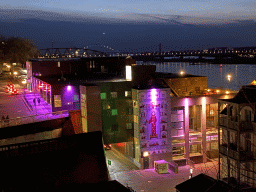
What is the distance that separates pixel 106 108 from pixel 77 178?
35.1ft

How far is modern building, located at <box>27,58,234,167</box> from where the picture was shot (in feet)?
76.3

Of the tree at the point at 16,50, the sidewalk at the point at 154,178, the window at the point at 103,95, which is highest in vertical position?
the tree at the point at 16,50

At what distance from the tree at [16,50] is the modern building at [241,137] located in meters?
47.1

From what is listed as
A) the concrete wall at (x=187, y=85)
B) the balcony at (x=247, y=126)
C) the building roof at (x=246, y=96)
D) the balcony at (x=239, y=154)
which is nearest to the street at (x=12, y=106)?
the concrete wall at (x=187, y=85)

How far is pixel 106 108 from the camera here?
23391mm

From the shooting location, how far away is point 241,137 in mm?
15984

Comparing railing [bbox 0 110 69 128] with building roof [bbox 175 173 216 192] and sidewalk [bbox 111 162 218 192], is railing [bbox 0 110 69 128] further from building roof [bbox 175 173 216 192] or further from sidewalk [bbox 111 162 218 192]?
building roof [bbox 175 173 216 192]

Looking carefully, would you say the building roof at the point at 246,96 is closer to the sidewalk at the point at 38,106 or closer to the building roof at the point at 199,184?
the building roof at the point at 199,184

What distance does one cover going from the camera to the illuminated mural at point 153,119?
76.4 feet

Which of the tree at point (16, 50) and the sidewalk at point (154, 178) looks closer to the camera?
the sidewalk at point (154, 178)

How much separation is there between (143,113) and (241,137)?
853 centimetres

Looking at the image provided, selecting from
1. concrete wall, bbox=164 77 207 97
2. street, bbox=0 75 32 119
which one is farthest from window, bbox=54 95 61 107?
concrete wall, bbox=164 77 207 97

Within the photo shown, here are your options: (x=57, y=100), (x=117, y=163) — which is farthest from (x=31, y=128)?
(x=117, y=163)

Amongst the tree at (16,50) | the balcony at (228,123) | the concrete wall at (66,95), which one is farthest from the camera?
the tree at (16,50)
